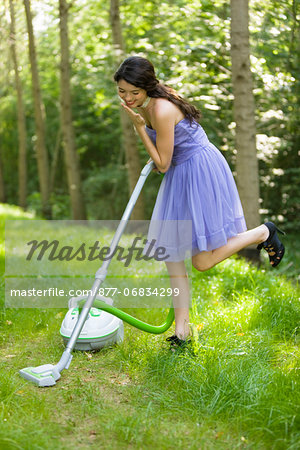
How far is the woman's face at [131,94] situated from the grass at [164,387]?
4.69ft

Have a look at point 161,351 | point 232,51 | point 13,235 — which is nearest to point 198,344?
point 161,351

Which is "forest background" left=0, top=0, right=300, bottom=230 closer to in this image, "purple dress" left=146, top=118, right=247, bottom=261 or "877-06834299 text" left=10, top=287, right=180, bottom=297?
"877-06834299 text" left=10, top=287, right=180, bottom=297

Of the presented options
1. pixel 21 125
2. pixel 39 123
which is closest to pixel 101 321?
pixel 39 123

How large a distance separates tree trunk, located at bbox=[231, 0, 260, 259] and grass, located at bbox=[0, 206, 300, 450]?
182 centimetres

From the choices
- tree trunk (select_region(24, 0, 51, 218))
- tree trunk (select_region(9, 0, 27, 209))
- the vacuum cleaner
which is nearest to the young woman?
the vacuum cleaner

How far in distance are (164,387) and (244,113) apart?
11.4 ft

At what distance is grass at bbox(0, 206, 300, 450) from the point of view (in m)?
2.28

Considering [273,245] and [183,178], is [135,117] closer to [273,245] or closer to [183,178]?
[183,178]

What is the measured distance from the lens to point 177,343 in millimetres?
3184

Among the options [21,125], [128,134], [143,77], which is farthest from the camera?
[21,125]

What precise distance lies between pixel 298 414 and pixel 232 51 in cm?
398

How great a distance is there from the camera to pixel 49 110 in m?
19.1

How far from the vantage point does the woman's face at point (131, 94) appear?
293 centimetres

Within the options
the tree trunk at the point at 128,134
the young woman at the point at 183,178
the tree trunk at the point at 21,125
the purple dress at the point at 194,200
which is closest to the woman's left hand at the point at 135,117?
the young woman at the point at 183,178
